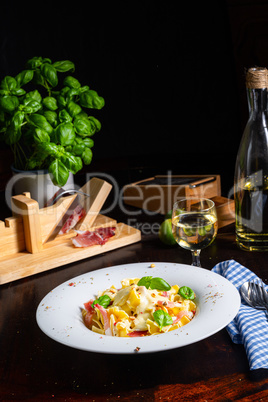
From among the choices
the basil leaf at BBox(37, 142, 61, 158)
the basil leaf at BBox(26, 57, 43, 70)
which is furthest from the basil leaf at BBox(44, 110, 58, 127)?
the basil leaf at BBox(26, 57, 43, 70)

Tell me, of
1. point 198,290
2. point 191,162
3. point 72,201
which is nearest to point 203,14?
point 191,162

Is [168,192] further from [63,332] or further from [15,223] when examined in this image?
[63,332]

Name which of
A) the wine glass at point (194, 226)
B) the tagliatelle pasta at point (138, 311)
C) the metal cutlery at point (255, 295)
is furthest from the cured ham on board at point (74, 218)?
the metal cutlery at point (255, 295)

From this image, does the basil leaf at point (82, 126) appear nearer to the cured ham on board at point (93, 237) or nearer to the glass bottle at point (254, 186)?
the cured ham on board at point (93, 237)

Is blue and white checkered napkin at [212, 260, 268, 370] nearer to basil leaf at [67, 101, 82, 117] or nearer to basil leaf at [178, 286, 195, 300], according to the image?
basil leaf at [178, 286, 195, 300]

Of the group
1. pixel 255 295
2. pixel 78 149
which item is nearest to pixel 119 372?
pixel 255 295

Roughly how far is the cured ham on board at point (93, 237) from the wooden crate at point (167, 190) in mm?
336

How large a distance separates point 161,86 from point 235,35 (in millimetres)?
495

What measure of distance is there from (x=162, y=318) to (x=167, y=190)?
3.30ft

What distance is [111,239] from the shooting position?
173cm

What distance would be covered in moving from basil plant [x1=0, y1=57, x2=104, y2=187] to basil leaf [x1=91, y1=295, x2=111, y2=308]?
2.37ft

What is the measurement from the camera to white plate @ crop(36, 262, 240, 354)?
976mm

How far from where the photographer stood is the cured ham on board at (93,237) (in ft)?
5.50

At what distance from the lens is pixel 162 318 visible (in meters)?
1.04
